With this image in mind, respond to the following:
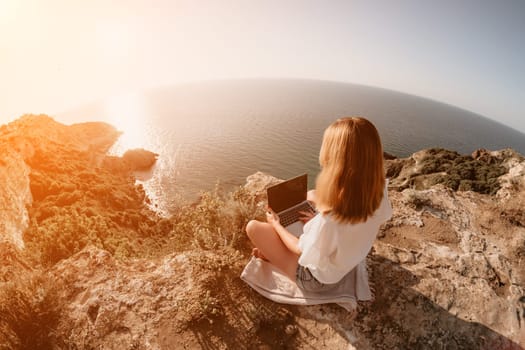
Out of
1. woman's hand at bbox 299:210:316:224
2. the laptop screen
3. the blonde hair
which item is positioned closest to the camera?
the blonde hair

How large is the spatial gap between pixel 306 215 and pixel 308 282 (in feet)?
3.80

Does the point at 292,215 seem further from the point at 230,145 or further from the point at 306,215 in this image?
the point at 230,145

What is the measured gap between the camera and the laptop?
4.02m

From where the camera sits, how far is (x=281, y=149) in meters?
59.7

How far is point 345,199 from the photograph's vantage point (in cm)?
230

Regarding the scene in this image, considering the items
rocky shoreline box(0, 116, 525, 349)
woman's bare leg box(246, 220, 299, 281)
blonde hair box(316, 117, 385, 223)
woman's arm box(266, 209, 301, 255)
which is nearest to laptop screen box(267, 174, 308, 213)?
woman's arm box(266, 209, 301, 255)

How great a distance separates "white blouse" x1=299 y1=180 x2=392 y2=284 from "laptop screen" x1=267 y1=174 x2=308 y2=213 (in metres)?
1.25

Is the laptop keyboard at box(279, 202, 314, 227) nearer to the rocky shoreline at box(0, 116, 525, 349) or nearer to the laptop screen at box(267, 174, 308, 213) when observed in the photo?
the laptop screen at box(267, 174, 308, 213)

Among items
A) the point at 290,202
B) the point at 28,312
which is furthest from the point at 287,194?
the point at 28,312

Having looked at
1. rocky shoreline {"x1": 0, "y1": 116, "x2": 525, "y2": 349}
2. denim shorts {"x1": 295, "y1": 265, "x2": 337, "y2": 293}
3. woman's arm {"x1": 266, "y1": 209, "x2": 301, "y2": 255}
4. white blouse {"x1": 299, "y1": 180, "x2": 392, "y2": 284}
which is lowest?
rocky shoreline {"x1": 0, "y1": 116, "x2": 525, "y2": 349}

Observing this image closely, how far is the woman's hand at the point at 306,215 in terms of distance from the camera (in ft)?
12.8

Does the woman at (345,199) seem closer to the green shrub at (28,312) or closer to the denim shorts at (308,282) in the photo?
the denim shorts at (308,282)

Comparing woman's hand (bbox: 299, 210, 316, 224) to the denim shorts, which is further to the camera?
woman's hand (bbox: 299, 210, 316, 224)

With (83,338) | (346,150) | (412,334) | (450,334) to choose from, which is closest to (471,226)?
(450,334)
